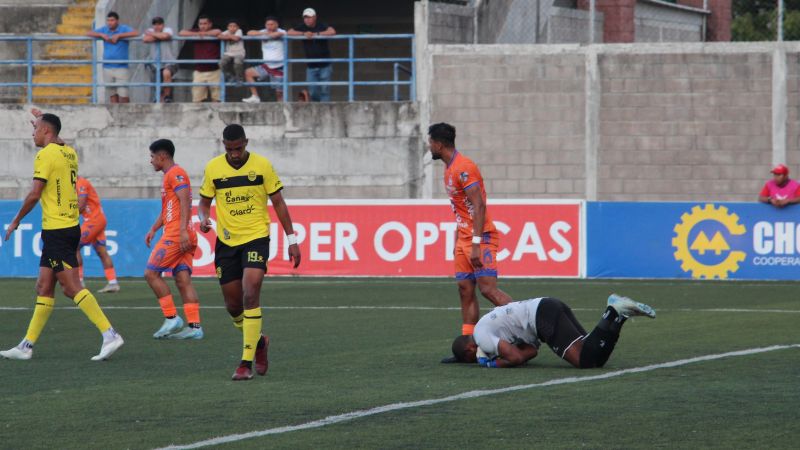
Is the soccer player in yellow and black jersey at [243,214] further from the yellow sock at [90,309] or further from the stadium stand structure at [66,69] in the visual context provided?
the stadium stand structure at [66,69]

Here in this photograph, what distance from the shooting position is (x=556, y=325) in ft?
35.3

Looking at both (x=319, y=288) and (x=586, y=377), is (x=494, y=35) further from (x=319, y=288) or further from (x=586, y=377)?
(x=586, y=377)

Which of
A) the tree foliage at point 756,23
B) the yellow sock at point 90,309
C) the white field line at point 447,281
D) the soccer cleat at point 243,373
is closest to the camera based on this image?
the soccer cleat at point 243,373

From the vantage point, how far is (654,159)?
26922 millimetres

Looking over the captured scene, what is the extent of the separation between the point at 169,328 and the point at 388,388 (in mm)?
4813

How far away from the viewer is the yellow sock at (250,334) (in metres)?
10.3

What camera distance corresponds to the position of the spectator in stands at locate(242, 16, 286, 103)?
2769 centimetres

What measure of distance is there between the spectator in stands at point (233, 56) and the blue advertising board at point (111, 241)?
4396 mm

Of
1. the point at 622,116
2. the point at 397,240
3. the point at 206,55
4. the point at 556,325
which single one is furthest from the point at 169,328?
the point at 206,55

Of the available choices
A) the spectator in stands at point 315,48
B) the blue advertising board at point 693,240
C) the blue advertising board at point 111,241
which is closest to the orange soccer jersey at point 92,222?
the blue advertising board at point 111,241

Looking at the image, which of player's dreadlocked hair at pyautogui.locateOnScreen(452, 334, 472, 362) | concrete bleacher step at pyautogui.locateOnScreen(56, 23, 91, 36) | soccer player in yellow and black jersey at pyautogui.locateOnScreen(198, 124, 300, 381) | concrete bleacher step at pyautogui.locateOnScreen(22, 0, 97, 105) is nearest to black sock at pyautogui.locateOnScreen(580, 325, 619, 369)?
player's dreadlocked hair at pyautogui.locateOnScreen(452, 334, 472, 362)

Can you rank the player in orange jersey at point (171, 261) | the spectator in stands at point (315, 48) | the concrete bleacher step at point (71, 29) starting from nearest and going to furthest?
the player in orange jersey at point (171, 261)
the spectator in stands at point (315, 48)
the concrete bleacher step at point (71, 29)

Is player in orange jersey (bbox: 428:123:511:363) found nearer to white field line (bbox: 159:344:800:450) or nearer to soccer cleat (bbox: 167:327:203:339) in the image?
white field line (bbox: 159:344:800:450)

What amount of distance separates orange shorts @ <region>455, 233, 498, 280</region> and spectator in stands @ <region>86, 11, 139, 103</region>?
1686 cm
